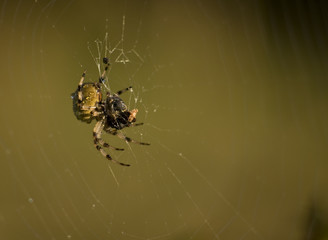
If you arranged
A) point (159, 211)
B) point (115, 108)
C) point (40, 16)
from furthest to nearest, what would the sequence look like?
1. point (159, 211)
2. point (40, 16)
3. point (115, 108)

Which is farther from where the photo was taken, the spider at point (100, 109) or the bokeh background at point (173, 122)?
the bokeh background at point (173, 122)

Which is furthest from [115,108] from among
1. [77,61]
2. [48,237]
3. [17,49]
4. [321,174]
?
[321,174]

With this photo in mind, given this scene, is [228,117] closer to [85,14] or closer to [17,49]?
[85,14]

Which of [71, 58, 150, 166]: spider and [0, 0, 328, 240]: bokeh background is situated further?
[0, 0, 328, 240]: bokeh background
